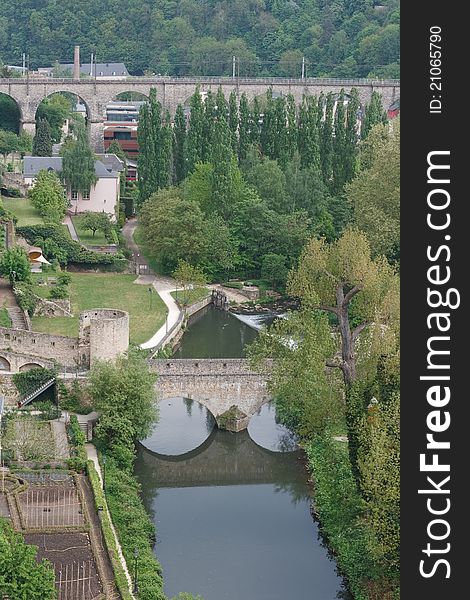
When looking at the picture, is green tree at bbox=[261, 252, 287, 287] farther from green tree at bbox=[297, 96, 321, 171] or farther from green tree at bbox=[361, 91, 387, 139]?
green tree at bbox=[361, 91, 387, 139]

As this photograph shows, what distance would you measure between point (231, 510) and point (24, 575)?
36.0ft

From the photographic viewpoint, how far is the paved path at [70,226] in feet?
219

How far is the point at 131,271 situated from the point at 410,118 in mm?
44347

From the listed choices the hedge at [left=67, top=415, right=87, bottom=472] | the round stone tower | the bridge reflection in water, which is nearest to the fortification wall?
the round stone tower

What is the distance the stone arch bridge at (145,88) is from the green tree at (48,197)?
20284mm

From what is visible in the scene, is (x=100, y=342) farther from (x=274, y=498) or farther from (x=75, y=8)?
→ (x=75, y=8)

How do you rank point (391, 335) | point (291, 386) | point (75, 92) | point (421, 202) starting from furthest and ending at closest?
point (75, 92) < point (291, 386) < point (391, 335) < point (421, 202)

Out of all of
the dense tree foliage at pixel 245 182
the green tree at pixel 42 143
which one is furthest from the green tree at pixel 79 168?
the green tree at pixel 42 143

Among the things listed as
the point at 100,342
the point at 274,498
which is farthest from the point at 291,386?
the point at 100,342

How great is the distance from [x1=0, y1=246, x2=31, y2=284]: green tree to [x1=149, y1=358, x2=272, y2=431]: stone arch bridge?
15.5 meters

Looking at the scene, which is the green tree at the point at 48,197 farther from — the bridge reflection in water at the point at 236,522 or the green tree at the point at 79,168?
the bridge reflection in water at the point at 236,522

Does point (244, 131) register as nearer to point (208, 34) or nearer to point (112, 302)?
point (112, 302)

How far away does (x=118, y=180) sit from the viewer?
73750 millimetres

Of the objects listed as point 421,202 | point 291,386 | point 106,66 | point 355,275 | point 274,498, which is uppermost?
point 106,66
